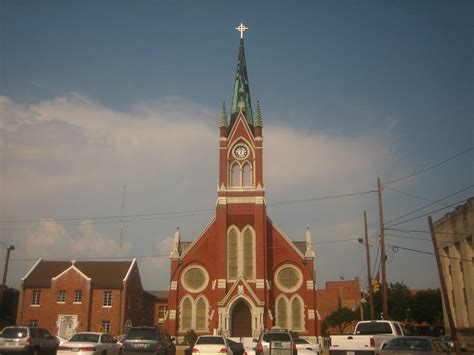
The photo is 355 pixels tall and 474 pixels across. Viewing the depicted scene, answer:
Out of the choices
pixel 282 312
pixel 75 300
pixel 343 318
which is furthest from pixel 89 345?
pixel 343 318

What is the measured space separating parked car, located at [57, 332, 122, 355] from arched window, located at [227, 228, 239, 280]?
26.3m

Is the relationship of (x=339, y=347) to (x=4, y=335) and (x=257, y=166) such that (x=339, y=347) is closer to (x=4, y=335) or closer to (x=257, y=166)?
(x=4, y=335)

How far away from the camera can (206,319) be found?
48844mm


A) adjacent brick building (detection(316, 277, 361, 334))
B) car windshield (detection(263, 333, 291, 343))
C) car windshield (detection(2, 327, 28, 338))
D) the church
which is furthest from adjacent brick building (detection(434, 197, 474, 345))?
adjacent brick building (detection(316, 277, 361, 334))

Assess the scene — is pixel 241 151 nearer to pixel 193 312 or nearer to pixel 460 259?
pixel 193 312

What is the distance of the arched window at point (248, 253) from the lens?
49.4 m

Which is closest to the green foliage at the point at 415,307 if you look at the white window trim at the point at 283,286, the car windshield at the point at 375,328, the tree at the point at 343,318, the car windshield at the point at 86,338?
the tree at the point at 343,318

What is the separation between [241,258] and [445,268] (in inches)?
733

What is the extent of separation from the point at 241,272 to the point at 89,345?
94.8 ft

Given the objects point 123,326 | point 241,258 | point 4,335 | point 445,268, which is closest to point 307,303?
point 241,258

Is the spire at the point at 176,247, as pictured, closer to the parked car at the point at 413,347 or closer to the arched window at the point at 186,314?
the arched window at the point at 186,314

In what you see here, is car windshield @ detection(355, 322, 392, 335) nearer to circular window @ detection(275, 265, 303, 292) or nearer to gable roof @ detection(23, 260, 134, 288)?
circular window @ detection(275, 265, 303, 292)

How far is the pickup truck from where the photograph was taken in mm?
20750

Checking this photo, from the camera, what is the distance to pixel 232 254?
164 ft
